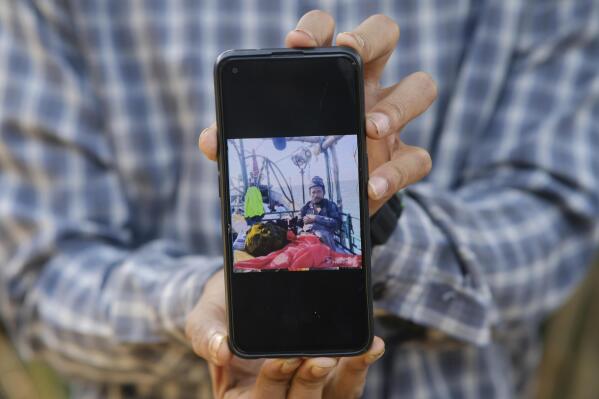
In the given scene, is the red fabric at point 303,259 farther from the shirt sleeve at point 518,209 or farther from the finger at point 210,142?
the shirt sleeve at point 518,209

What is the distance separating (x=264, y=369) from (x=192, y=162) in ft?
1.40

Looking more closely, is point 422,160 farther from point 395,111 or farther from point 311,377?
point 311,377

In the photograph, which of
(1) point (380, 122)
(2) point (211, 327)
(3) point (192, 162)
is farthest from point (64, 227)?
(1) point (380, 122)

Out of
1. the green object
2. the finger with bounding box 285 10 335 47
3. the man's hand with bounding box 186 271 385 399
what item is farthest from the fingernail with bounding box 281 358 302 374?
the finger with bounding box 285 10 335 47

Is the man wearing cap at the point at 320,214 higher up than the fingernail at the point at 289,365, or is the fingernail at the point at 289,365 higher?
the man wearing cap at the point at 320,214

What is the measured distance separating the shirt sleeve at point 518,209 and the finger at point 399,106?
0.52 ft

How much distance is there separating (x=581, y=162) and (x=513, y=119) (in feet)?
0.31

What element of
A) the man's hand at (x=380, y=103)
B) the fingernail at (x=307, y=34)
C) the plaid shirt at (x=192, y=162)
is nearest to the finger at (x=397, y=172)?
the man's hand at (x=380, y=103)

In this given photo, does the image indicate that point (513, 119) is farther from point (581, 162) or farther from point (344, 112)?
point (344, 112)

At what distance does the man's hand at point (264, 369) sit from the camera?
52 cm

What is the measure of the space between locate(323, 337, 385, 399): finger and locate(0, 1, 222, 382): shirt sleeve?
0.24m

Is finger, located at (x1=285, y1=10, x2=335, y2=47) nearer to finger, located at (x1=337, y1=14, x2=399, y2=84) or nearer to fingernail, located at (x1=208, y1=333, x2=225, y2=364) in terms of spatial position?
finger, located at (x1=337, y1=14, x2=399, y2=84)

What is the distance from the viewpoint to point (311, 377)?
52cm

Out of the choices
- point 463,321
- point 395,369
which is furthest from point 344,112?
point 395,369
